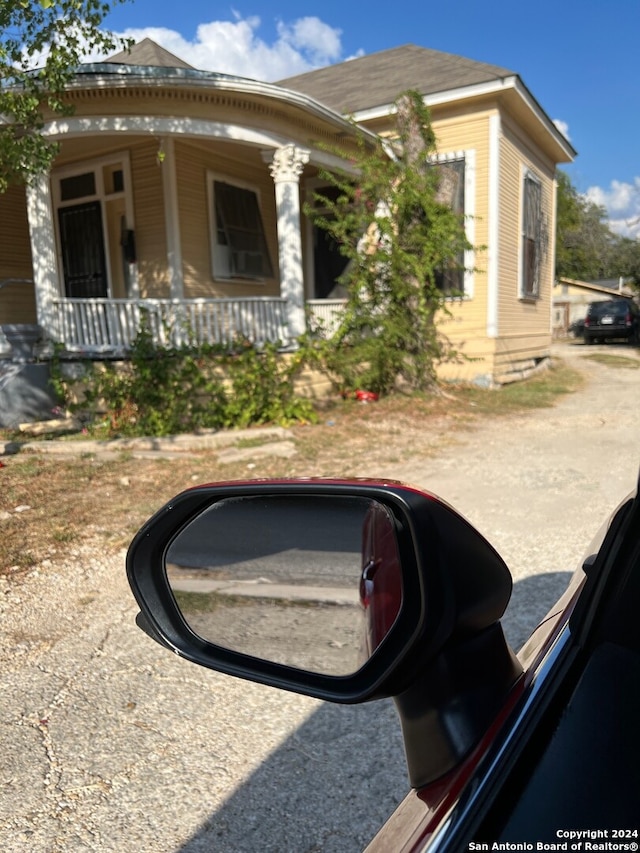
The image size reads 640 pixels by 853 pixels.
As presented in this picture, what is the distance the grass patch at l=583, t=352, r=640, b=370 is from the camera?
57.6 ft

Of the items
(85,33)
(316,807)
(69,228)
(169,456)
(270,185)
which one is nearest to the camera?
(316,807)

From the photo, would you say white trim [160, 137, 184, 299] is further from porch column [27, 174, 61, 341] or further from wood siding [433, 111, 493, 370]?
wood siding [433, 111, 493, 370]

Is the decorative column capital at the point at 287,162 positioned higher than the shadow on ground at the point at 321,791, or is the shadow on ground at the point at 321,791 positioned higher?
the decorative column capital at the point at 287,162

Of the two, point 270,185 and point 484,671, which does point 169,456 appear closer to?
point 484,671

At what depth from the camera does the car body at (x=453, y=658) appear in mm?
795

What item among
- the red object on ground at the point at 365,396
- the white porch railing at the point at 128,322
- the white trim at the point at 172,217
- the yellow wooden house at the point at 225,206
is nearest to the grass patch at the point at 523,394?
the yellow wooden house at the point at 225,206

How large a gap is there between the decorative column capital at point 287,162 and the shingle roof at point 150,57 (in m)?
3.13

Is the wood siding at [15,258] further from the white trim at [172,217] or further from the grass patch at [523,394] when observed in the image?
the grass patch at [523,394]

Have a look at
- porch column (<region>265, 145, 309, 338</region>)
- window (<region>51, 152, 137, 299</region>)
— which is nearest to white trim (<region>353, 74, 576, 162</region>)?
porch column (<region>265, 145, 309, 338</region>)

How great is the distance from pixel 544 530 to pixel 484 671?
12.0 feet

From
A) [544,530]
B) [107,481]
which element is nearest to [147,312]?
[107,481]

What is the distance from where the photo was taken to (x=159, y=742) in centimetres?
235

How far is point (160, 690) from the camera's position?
8.85ft

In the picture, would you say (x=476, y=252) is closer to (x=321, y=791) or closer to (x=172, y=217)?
(x=172, y=217)
